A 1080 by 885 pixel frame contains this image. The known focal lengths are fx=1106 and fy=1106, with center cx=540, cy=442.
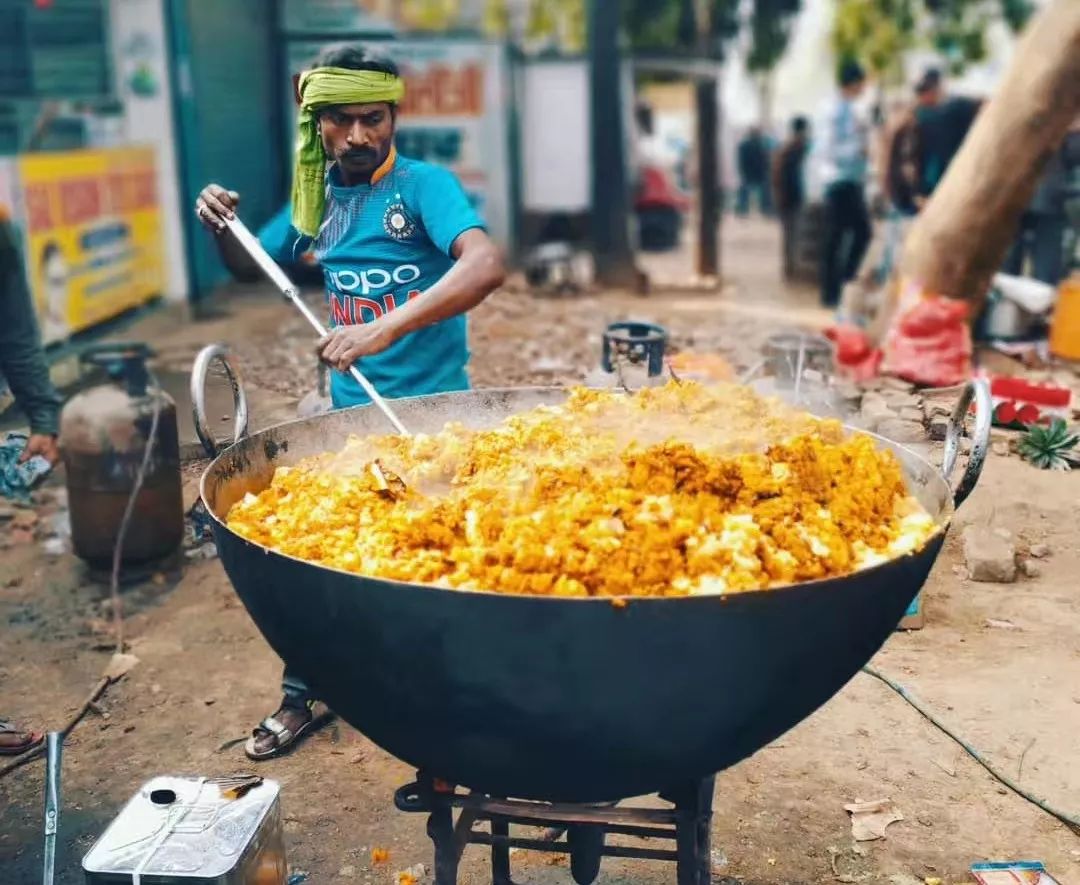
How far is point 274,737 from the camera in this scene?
3672 mm

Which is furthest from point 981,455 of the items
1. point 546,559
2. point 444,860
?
point 444,860

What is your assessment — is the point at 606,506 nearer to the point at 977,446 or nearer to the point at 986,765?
the point at 977,446

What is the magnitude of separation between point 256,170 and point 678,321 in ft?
18.3

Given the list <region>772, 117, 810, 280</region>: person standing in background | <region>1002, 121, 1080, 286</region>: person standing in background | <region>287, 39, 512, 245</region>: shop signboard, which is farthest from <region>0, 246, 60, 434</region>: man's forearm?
<region>772, 117, 810, 280</region>: person standing in background

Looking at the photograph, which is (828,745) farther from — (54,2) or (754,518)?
(54,2)

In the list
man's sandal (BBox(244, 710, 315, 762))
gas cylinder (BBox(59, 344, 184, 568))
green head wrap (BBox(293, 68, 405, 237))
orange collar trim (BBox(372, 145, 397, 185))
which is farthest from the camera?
gas cylinder (BBox(59, 344, 184, 568))

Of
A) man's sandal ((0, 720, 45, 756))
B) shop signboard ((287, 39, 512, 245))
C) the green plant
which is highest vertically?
shop signboard ((287, 39, 512, 245))

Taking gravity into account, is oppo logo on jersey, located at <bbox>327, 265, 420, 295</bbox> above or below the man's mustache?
below

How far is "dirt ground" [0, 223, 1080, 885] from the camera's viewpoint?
3.15 meters

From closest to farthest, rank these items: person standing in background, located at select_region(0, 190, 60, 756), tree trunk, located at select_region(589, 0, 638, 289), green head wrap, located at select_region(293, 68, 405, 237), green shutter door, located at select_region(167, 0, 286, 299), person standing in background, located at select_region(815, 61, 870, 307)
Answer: green head wrap, located at select_region(293, 68, 405, 237)
person standing in background, located at select_region(0, 190, 60, 756)
person standing in background, located at select_region(815, 61, 870, 307)
green shutter door, located at select_region(167, 0, 286, 299)
tree trunk, located at select_region(589, 0, 638, 289)

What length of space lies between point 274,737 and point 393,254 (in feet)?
5.40

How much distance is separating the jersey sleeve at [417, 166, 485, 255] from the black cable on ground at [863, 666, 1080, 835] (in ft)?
6.45

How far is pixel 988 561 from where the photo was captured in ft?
15.8

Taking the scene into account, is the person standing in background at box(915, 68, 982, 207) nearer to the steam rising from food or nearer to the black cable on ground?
the black cable on ground
